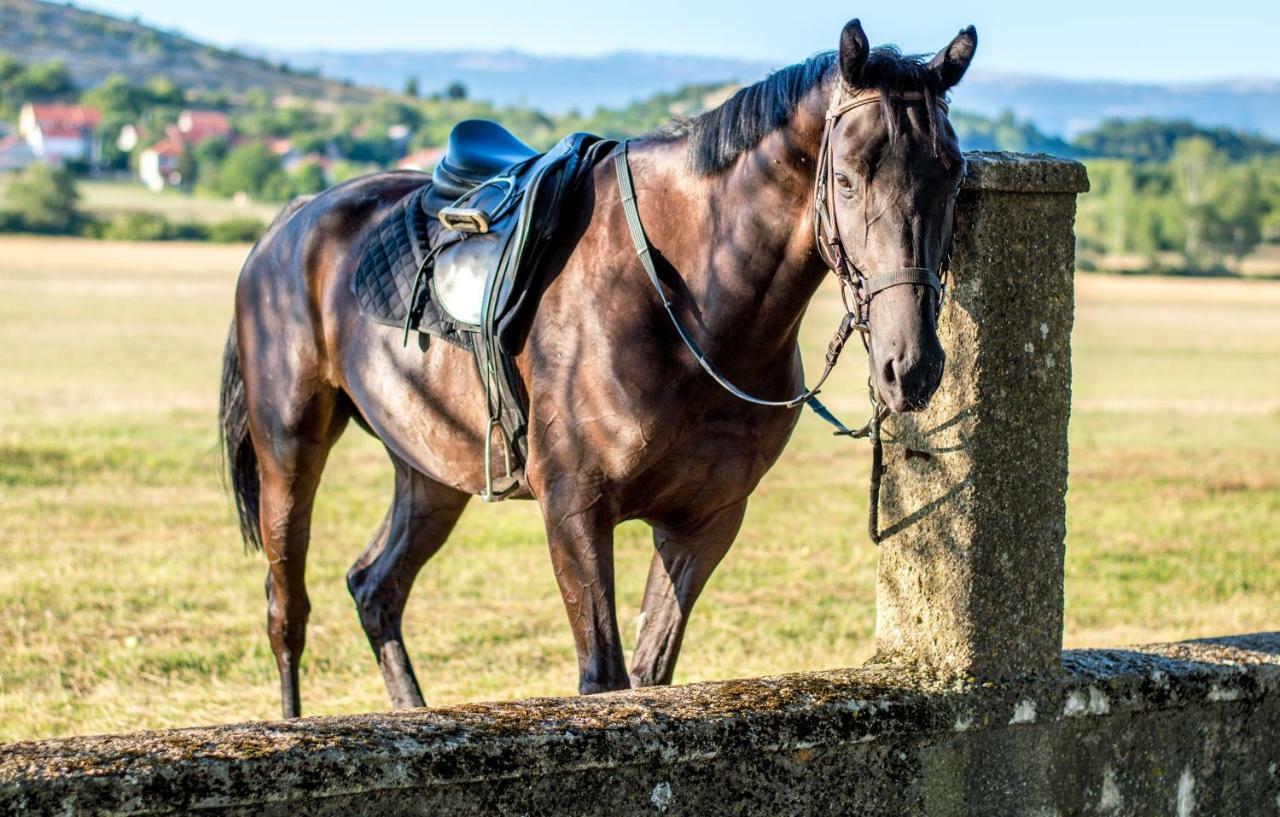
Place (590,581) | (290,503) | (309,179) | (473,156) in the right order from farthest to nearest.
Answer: (309,179)
(290,503)
(473,156)
(590,581)

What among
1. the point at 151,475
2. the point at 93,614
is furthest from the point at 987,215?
the point at 151,475

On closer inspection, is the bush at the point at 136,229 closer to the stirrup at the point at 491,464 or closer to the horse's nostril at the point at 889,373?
the stirrup at the point at 491,464

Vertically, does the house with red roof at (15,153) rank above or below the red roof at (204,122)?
below

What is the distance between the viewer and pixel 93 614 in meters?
7.75

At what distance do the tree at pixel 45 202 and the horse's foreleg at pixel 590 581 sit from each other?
227 feet

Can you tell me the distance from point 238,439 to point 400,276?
180 cm

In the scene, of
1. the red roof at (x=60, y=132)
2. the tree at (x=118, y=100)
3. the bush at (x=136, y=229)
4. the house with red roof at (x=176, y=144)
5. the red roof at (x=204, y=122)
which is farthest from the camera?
the tree at (x=118, y=100)

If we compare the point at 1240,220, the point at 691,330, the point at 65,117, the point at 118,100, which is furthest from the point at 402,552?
the point at 118,100

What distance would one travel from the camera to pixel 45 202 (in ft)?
234

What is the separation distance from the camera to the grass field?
22.3 ft

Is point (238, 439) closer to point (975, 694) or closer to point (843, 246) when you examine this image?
point (843, 246)

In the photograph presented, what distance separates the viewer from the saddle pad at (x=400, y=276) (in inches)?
191

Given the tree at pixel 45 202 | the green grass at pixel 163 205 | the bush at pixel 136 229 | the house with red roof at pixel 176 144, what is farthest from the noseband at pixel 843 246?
the house with red roof at pixel 176 144

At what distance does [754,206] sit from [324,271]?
7.40 ft
